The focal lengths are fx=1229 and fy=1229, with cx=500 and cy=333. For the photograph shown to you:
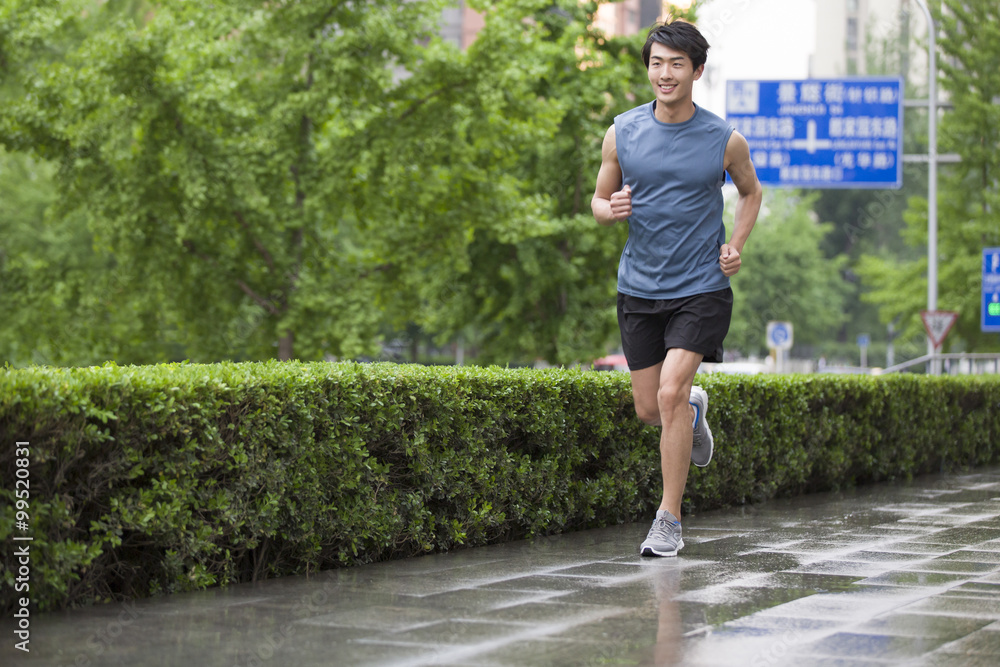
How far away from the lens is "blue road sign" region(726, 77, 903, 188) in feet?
72.8

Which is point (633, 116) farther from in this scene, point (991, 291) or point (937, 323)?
point (991, 291)

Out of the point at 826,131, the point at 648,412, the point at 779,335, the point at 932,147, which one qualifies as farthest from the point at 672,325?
the point at 779,335

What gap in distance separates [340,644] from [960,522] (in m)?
4.70

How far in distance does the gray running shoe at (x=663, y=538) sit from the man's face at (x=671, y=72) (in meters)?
1.91

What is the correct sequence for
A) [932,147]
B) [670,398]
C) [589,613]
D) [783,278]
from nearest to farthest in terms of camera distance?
1. [589,613]
2. [670,398]
3. [932,147]
4. [783,278]

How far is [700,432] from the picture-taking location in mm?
6246

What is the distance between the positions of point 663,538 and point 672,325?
0.97 m

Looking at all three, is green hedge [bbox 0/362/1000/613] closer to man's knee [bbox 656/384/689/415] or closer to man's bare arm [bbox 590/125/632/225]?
man's knee [bbox 656/384/689/415]

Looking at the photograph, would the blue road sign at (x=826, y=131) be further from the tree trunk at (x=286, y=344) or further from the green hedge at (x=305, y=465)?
the green hedge at (x=305, y=465)

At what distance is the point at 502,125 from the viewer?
1973 centimetres

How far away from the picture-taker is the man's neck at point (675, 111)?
5.72 metres

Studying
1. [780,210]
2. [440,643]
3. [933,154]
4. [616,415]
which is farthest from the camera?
[780,210]

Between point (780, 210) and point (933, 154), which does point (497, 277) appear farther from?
point (780, 210)

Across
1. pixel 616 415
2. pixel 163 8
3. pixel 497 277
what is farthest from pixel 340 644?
pixel 497 277
